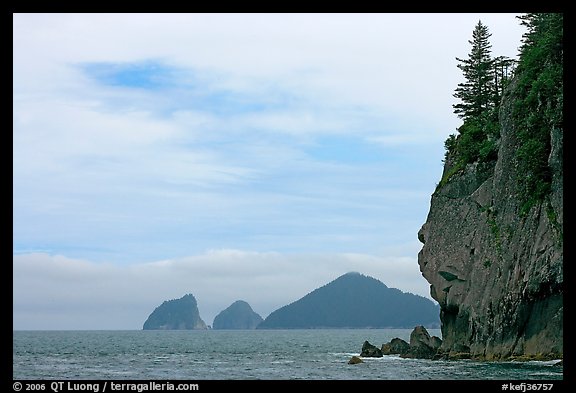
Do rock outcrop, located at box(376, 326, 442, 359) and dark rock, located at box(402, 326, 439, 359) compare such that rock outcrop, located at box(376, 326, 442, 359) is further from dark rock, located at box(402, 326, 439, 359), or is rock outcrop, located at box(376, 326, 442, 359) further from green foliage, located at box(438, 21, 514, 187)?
green foliage, located at box(438, 21, 514, 187)

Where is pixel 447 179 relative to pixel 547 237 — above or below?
above

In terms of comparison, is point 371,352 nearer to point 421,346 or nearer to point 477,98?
point 421,346

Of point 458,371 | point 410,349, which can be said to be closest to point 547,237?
point 458,371

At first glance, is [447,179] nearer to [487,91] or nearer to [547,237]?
[487,91]

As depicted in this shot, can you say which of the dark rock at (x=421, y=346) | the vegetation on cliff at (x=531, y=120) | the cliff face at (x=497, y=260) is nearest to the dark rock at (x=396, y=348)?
the dark rock at (x=421, y=346)

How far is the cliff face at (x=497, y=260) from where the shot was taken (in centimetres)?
5916

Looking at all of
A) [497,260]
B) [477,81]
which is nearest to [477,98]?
[477,81]

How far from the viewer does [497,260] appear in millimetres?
66875

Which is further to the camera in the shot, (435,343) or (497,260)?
(435,343)

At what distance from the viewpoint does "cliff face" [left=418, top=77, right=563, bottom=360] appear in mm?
59156

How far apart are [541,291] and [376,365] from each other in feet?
57.1

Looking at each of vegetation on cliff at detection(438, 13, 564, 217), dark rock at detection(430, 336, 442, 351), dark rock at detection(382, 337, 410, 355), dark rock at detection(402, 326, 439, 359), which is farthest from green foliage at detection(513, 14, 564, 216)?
dark rock at detection(382, 337, 410, 355)

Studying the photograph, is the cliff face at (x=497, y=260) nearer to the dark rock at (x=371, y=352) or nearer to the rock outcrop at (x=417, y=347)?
the rock outcrop at (x=417, y=347)
